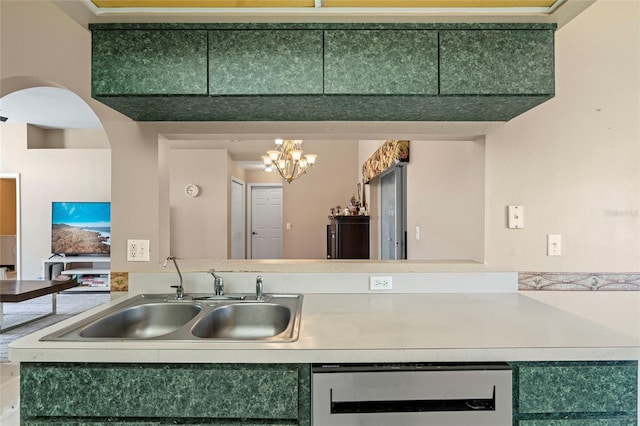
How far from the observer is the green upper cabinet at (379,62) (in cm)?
145

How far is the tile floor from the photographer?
7.95 feet

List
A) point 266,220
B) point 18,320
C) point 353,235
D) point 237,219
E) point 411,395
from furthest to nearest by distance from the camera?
1. point 266,220
2. point 237,219
3. point 353,235
4. point 18,320
5. point 411,395

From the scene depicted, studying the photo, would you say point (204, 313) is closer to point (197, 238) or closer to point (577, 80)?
point (577, 80)

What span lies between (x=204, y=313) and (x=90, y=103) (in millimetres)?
1284

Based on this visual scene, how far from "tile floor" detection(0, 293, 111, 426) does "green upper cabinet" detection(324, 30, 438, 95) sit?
2982 millimetres

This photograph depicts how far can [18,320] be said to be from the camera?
14.1 ft

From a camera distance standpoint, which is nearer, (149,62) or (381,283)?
(149,62)

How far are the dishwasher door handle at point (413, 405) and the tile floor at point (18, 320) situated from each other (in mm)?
2470

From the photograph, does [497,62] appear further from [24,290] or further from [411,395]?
[24,290]

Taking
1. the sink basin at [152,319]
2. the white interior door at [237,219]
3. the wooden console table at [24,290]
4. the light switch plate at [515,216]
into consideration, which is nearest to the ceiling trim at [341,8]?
the light switch plate at [515,216]

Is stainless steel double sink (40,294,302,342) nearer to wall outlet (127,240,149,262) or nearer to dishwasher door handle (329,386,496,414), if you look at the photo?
wall outlet (127,240,149,262)

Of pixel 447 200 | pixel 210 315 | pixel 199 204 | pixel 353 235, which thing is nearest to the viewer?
pixel 210 315

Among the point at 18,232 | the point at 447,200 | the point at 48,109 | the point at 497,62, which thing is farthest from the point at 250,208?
the point at 497,62

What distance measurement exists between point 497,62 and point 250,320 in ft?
5.34
